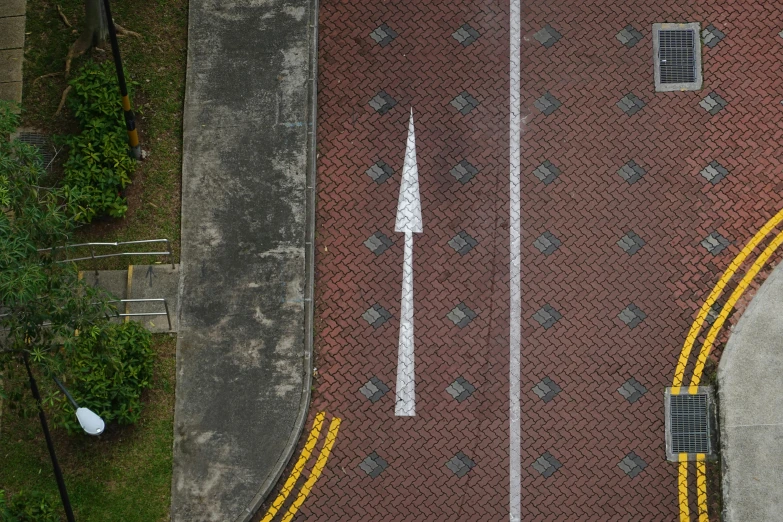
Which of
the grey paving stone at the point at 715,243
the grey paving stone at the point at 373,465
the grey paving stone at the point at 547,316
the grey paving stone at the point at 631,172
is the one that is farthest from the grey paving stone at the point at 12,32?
the grey paving stone at the point at 715,243

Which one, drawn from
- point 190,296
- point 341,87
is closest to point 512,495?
point 190,296

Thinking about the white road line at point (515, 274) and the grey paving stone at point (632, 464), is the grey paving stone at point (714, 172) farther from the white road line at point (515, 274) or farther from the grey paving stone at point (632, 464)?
the grey paving stone at point (632, 464)

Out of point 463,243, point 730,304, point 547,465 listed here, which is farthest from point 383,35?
point 547,465

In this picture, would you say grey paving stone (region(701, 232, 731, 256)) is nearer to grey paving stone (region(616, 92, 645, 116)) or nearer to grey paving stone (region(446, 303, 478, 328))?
grey paving stone (region(616, 92, 645, 116))

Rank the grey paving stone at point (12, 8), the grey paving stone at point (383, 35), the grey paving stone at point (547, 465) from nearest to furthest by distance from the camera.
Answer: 1. the grey paving stone at point (547, 465)
2. the grey paving stone at point (383, 35)
3. the grey paving stone at point (12, 8)

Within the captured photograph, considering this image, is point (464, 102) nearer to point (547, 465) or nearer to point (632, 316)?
point (632, 316)

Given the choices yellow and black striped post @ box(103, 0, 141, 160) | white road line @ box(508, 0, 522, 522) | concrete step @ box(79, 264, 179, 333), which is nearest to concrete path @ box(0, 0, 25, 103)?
yellow and black striped post @ box(103, 0, 141, 160)
